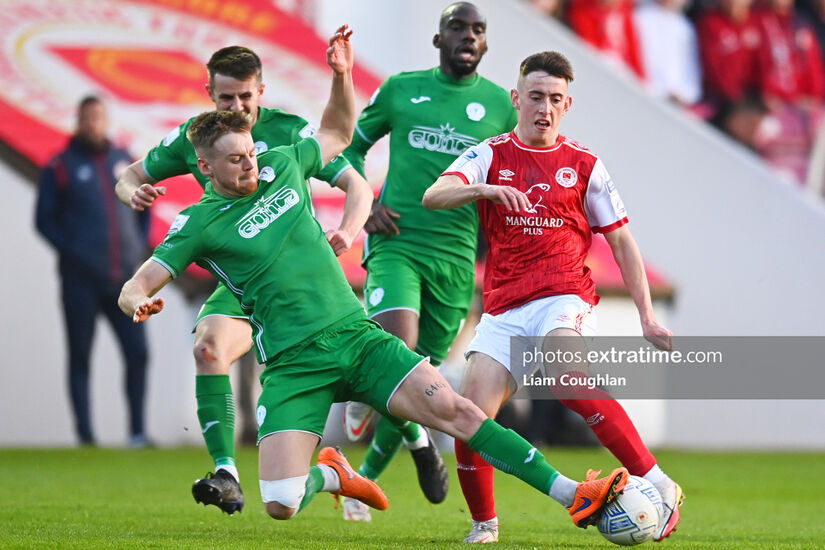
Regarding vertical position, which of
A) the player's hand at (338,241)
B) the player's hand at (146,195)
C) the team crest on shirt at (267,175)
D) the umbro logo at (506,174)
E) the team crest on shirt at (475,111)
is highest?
the team crest on shirt at (475,111)

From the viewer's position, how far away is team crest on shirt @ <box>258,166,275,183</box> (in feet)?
19.2

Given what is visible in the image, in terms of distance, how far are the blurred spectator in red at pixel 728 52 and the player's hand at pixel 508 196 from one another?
11834 millimetres

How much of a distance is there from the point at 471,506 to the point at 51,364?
328 inches

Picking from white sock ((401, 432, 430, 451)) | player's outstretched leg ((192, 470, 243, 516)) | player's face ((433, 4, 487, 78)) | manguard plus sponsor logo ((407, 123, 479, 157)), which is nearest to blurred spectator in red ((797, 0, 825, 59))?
player's face ((433, 4, 487, 78))

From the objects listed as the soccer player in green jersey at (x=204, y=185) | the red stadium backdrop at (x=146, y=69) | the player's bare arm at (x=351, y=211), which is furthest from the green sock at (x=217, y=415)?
the red stadium backdrop at (x=146, y=69)

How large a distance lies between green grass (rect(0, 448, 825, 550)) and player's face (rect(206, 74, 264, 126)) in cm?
208

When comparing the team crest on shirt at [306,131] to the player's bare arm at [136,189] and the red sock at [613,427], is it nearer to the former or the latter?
the player's bare arm at [136,189]

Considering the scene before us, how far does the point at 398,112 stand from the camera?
7.51m

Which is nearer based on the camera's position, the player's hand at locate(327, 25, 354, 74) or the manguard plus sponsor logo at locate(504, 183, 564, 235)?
the manguard plus sponsor logo at locate(504, 183, 564, 235)

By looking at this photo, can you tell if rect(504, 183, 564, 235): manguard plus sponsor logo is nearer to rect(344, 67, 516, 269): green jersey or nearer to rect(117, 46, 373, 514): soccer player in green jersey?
rect(117, 46, 373, 514): soccer player in green jersey

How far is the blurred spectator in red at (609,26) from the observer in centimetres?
1675

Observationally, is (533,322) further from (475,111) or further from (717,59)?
(717,59)

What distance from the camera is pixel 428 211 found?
24.2 ft

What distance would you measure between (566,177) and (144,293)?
2027 mm
